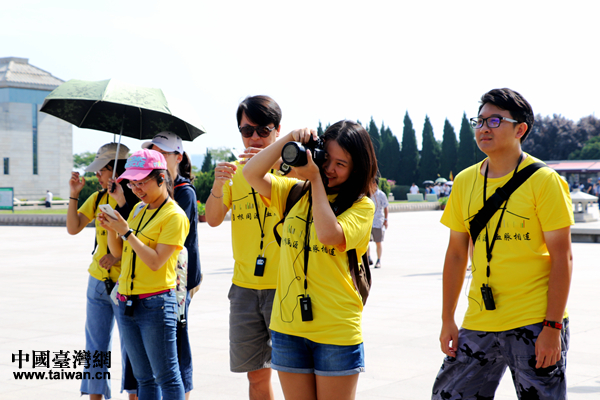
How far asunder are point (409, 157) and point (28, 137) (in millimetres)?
39388

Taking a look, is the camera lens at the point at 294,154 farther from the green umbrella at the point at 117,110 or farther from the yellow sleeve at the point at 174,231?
the green umbrella at the point at 117,110

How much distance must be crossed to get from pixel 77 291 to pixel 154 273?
20.7ft

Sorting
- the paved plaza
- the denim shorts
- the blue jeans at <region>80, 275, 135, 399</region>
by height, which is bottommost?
the paved plaza

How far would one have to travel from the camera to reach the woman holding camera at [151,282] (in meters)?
3.40

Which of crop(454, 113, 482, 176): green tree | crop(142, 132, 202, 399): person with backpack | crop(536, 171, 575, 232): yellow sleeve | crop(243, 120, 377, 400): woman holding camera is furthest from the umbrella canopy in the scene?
crop(454, 113, 482, 176): green tree

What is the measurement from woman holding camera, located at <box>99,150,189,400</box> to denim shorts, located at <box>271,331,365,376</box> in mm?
931

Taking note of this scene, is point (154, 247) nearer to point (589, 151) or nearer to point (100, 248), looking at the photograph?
point (100, 248)

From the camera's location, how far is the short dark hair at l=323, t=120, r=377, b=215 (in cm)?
271

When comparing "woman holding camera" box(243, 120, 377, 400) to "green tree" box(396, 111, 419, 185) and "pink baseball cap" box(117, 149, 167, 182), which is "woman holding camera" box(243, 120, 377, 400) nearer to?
"pink baseball cap" box(117, 149, 167, 182)

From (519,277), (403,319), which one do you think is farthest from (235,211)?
(403,319)

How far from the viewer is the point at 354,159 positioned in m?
2.75

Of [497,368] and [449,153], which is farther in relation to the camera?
[449,153]

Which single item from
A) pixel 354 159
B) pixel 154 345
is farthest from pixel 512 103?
pixel 154 345

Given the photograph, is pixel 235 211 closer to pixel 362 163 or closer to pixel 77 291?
pixel 362 163
